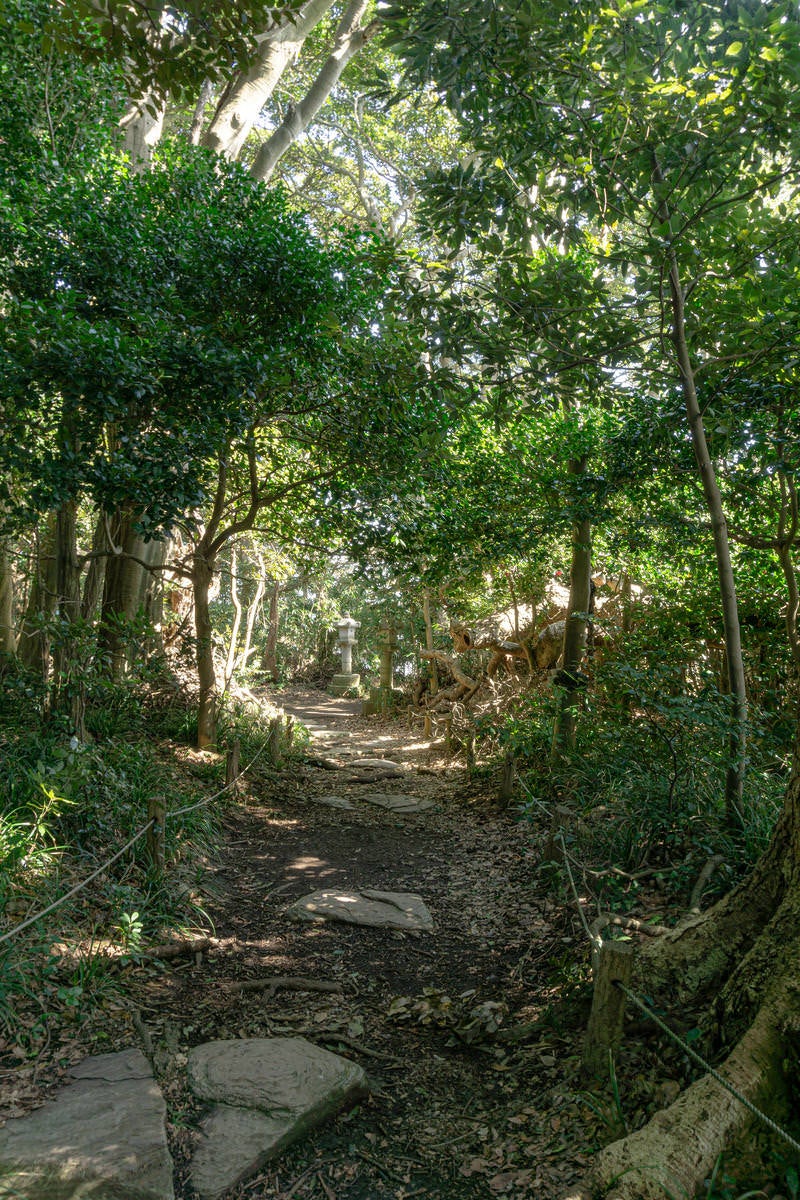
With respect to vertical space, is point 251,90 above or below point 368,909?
above

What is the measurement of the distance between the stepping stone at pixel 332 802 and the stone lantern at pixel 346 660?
1128 centimetres

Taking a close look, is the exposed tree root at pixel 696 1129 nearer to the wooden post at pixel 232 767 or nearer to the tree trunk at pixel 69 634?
the tree trunk at pixel 69 634

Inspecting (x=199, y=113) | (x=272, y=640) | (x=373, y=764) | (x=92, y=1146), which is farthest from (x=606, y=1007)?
(x=272, y=640)

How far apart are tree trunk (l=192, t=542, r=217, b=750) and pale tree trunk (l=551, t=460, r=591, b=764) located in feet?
11.5

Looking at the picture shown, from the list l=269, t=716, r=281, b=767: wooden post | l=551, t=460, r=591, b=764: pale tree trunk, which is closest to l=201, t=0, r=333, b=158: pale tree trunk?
l=551, t=460, r=591, b=764: pale tree trunk

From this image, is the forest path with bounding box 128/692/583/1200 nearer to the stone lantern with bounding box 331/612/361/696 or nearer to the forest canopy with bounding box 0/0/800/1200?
the forest canopy with bounding box 0/0/800/1200

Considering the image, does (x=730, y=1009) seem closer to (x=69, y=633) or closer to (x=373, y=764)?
(x=69, y=633)

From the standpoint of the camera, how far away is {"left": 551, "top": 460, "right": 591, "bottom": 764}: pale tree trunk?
699 cm

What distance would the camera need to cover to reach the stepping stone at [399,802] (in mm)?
7836

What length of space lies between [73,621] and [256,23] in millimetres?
3860

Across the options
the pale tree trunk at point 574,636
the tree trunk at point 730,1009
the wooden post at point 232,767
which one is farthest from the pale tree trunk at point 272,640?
the tree trunk at point 730,1009

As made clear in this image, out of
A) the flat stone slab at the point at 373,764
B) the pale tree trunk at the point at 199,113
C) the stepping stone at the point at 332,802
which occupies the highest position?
the pale tree trunk at the point at 199,113

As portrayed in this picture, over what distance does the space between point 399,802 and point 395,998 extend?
420 cm

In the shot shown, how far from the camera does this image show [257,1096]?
2.82m
